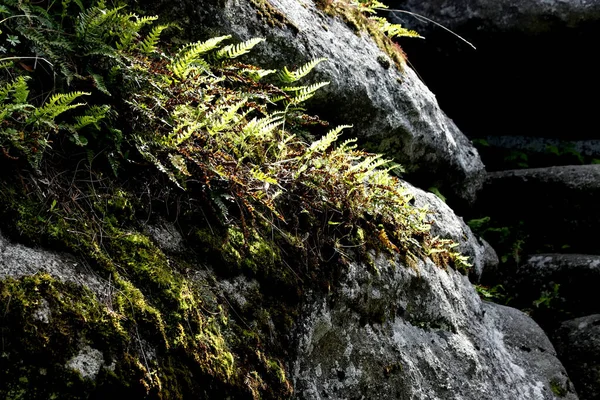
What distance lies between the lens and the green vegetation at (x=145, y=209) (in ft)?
7.56

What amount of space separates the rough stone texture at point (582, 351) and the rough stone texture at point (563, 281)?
2.05 feet

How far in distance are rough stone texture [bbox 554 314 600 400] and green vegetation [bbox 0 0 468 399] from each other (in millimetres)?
4589

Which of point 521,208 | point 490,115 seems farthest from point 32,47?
point 490,115

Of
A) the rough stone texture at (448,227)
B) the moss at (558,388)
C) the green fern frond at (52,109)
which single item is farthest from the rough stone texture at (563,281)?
the green fern frond at (52,109)

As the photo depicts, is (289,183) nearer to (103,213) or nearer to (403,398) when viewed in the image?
(103,213)

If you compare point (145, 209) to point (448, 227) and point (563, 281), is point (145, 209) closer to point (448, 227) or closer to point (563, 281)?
point (448, 227)

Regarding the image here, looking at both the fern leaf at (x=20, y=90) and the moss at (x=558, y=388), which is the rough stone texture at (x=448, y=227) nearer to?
the moss at (x=558, y=388)

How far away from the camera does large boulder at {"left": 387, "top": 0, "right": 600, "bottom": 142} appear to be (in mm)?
11234

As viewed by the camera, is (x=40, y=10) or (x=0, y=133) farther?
(x=40, y=10)

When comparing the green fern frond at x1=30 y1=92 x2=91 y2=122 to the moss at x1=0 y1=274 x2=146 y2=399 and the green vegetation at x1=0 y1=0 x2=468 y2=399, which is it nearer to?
the green vegetation at x1=0 y1=0 x2=468 y2=399

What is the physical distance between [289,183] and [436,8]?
9374 millimetres

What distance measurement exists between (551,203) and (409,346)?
776cm

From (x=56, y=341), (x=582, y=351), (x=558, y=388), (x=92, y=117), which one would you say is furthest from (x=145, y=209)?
(x=582, y=351)

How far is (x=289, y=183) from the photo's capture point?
3.93 m
